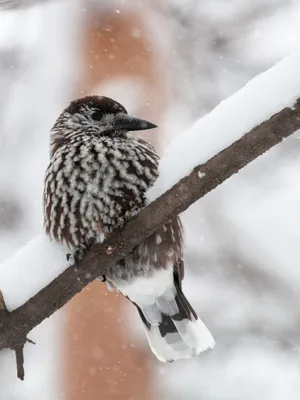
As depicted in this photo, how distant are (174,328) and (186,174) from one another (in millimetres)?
1468

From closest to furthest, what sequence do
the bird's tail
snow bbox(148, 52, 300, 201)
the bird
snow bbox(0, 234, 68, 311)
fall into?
snow bbox(148, 52, 300, 201)
snow bbox(0, 234, 68, 311)
the bird
the bird's tail

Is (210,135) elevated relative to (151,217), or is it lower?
elevated

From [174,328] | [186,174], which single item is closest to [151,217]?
[186,174]

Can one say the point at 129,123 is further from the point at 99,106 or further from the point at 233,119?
the point at 233,119

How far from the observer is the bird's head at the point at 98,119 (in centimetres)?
327

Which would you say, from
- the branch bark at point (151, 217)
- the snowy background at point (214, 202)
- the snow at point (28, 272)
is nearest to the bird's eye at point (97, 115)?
the snow at point (28, 272)

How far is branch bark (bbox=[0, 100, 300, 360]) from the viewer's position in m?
2.16

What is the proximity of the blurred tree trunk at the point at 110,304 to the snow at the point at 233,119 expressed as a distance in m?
2.07

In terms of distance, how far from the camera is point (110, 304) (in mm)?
4473

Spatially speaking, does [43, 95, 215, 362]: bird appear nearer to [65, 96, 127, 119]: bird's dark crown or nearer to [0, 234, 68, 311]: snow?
[65, 96, 127, 119]: bird's dark crown

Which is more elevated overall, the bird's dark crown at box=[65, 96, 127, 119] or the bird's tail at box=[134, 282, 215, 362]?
the bird's dark crown at box=[65, 96, 127, 119]

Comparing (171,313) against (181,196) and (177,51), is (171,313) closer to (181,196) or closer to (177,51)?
(181,196)

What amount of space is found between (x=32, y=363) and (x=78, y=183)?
5.03 metres

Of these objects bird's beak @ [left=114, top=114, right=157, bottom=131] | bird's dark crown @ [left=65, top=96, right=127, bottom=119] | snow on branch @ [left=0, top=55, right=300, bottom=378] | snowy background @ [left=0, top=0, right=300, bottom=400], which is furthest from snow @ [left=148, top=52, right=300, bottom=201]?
snowy background @ [left=0, top=0, right=300, bottom=400]
